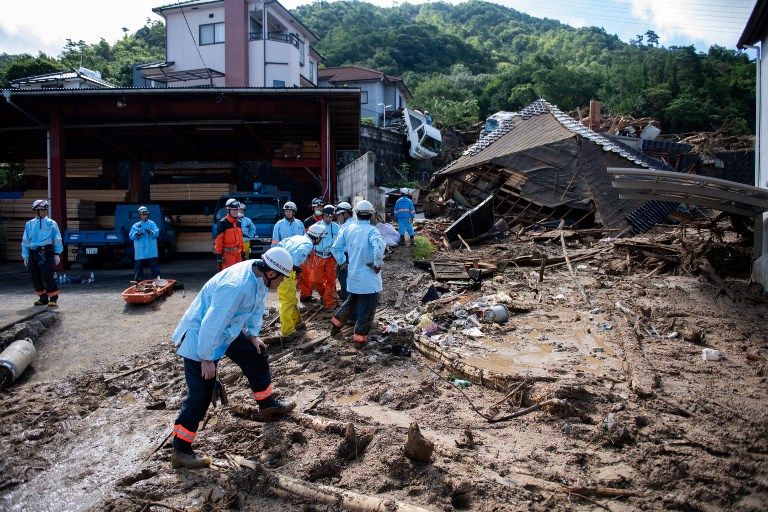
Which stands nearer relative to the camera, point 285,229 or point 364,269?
point 364,269

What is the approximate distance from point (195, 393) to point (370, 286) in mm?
3466

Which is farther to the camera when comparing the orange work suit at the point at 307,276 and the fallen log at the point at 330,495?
the orange work suit at the point at 307,276

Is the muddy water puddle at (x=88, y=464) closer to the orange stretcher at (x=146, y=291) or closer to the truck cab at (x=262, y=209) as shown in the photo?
the orange stretcher at (x=146, y=291)

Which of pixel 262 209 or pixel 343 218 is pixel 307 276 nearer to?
pixel 343 218

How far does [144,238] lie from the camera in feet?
38.4

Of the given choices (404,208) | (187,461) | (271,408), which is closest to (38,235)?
(271,408)

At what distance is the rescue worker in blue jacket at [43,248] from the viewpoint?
10.1 meters

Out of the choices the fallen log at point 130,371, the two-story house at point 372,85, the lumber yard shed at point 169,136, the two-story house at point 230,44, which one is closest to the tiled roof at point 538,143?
the lumber yard shed at point 169,136

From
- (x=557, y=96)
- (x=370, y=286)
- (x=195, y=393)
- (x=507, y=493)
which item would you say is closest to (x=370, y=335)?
(x=370, y=286)

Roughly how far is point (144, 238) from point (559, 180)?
11.7 m

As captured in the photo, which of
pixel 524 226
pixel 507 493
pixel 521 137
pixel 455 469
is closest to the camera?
pixel 507 493

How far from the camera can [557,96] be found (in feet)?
137

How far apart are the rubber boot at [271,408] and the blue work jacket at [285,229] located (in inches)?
215

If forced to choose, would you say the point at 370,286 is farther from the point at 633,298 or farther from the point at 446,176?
the point at 446,176
